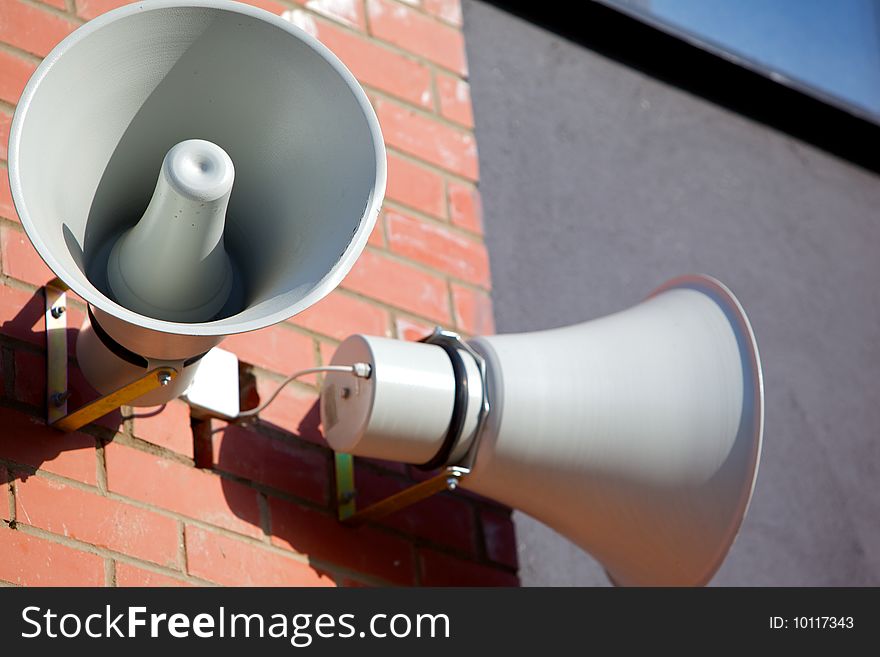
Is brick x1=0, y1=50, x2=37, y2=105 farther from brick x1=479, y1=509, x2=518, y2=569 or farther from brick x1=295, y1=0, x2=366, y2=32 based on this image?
brick x1=479, y1=509, x2=518, y2=569

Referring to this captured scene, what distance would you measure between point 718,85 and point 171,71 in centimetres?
Result: 151

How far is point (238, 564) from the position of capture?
169 cm

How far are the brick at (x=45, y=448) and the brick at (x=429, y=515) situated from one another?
404 mm

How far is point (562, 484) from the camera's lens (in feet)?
5.82

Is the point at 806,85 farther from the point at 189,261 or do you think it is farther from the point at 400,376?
the point at 189,261

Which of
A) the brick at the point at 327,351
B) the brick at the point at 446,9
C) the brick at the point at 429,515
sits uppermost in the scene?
the brick at the point at 446,9

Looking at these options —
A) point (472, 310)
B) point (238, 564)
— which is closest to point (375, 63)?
point (472, 310)

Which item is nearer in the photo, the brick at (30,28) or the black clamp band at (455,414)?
the black clamp band at (455,414)

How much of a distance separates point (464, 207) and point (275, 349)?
468 millimetres

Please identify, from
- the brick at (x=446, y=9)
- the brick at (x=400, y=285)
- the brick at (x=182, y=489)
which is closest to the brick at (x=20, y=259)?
the brick at (x=182, y=489)

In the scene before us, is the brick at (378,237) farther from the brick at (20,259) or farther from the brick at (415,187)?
the brick at (20,259)

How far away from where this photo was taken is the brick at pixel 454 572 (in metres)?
1.88

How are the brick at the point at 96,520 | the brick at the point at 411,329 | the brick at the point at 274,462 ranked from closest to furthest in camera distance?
A: the brick at the point at 96,520 → the brick at the point at 274,462 → the brick at the point at 411,329
